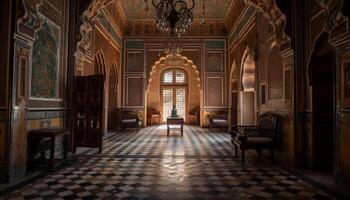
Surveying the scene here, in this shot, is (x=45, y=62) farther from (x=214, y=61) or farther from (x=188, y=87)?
(x=188, y=87)

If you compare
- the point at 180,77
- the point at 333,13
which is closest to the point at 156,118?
the point at 180,77

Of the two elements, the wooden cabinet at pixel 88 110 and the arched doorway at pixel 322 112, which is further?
the wooden cabinet at pixel 88 110

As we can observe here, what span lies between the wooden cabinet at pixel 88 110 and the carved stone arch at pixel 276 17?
3.92 meters

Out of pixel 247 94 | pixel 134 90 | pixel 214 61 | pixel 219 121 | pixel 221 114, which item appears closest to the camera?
pixel 247 94

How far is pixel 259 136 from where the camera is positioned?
226 inches

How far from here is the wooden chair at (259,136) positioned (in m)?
5.24

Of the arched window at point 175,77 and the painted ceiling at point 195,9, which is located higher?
the painted ceiling at point 195,9

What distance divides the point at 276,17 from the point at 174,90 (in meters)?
11.2

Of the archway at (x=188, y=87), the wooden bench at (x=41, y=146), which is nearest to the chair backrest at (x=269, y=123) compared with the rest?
the wooden bench at (x=41, y=146)

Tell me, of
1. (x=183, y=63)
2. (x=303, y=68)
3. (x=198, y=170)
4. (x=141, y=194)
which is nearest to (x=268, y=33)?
(x=303, y=68)

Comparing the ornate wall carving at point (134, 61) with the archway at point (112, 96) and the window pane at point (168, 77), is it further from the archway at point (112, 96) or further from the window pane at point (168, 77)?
the window pane at point (168, 77)

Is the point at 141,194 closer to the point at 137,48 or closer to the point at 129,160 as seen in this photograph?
the point at 129,160

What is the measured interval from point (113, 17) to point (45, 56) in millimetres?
6707

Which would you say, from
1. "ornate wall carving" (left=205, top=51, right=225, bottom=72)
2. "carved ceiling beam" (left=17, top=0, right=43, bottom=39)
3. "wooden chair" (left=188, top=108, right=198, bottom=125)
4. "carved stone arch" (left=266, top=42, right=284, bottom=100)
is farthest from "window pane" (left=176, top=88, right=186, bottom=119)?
"carved ceiling beam" (left=17, top=0, right=43, bottom=39)
